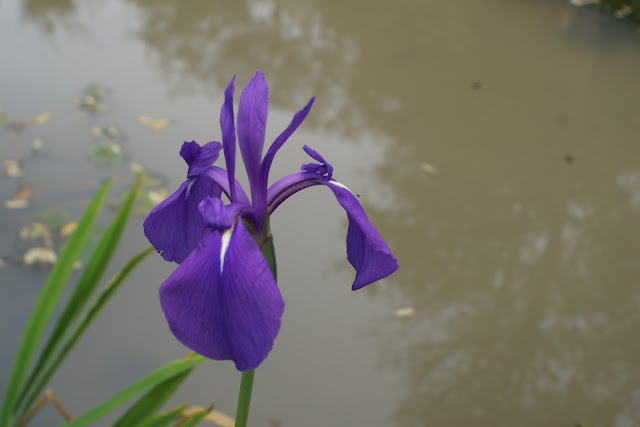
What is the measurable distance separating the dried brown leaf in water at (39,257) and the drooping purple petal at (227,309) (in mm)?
1993

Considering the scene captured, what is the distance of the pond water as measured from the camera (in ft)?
7.07

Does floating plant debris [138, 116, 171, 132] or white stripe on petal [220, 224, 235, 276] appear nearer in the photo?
white stripe on petal [220, 224, 235, 276]

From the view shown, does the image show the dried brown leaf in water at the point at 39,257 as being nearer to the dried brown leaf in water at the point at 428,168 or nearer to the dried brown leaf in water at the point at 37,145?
the dried brown leaf in water at the point at 37,145

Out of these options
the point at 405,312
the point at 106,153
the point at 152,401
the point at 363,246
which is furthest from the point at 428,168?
the point at 363,246

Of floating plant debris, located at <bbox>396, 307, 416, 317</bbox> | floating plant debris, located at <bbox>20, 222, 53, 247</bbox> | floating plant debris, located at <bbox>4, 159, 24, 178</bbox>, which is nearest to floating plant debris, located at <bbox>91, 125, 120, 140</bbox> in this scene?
floating plant debris, located at <bbox>4, 159, 24, 178</bbox>

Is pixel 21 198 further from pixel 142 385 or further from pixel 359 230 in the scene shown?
pixel 359 230

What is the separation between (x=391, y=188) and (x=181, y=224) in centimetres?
239

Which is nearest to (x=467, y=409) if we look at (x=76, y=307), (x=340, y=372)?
(x=340, y=372)

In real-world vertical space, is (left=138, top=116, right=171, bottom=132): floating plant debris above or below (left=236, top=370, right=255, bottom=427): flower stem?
above

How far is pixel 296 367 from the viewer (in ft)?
7.00

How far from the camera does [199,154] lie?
29.0 inches

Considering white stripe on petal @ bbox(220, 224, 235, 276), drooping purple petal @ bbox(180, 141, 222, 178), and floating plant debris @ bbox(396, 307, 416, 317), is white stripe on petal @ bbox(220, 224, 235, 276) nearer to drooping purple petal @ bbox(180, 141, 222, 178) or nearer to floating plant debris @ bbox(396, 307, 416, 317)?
drooping purple petal @ bbox(180, 141, 222, 178)

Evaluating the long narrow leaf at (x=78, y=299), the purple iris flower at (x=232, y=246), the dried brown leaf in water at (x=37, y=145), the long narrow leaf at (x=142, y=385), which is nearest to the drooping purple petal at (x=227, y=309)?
the purple iris flower at (x=232, y=246)

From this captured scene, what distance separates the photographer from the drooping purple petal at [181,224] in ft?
2.50
